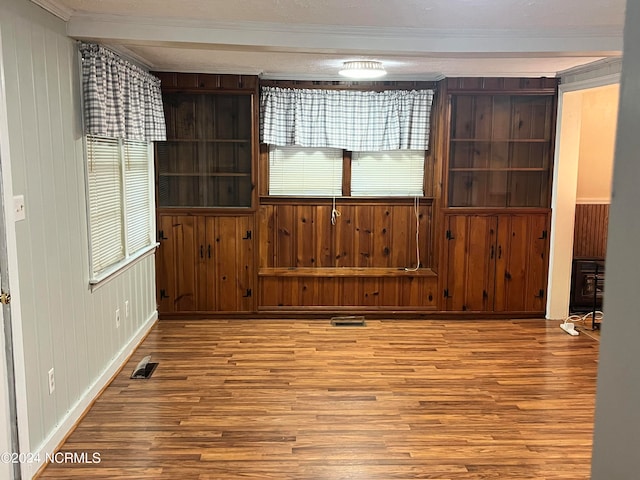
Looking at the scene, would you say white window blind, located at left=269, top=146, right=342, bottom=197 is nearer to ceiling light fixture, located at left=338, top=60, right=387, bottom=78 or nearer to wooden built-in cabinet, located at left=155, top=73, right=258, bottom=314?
wooden built-in cabinet, located at left=155, top=73, right=258, bottom=314

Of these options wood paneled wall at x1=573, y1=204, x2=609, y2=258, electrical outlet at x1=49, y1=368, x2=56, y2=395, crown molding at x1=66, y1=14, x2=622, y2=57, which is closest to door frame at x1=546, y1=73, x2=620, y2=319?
wood paneled wall at x1=573, y1=204, x2=609, y2=258

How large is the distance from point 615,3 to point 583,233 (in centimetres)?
335

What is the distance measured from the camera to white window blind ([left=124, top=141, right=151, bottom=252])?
4.30 meters

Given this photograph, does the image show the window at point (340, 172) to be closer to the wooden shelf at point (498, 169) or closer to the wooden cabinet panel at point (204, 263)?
the wooden shelf at point (498, 169)

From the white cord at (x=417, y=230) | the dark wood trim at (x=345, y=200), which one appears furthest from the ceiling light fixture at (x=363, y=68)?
→ the white cord at (x=417, y=230)

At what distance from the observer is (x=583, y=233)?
5672mm

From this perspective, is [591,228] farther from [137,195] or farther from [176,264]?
[137,195]

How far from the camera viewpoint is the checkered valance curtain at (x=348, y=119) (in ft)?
17.0

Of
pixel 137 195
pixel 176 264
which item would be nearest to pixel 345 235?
pixel 176 264

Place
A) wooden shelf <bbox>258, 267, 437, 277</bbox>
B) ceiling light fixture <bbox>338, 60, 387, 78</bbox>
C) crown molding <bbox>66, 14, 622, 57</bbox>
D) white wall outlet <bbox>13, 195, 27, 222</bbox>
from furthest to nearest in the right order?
wooden shelf <bbox>258, 267, 437, 277</bbox>, ceiling light fixture <bbox>338, 60, 387, 78</bbox>, crown molding <bbox>66, 14, 622, 57</bbox>, white wall outlet <bbox>13, 195, 27, 222</bbox>

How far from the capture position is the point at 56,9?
290cm

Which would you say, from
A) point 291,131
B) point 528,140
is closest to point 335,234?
point 291,131

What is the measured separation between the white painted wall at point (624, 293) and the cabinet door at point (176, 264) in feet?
15.7

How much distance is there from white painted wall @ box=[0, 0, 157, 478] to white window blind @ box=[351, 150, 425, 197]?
2.77 m
